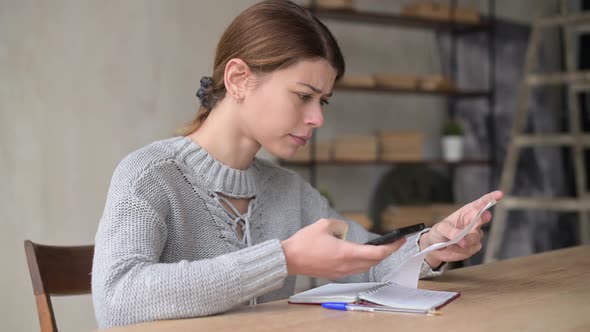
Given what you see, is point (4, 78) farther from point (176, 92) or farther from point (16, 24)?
point (176, 92)

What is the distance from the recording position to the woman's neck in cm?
177

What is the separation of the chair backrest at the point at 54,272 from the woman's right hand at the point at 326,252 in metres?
0.55

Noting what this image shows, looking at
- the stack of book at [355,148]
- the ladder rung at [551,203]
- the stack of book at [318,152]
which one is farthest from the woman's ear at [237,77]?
the ladder rung at [551,203]

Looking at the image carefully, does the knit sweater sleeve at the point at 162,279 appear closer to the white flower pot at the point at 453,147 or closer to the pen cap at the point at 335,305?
the pen cap at the point at 335,305

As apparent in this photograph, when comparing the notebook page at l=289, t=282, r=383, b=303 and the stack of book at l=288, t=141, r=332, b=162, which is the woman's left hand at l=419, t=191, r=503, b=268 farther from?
the stack of book at l=288, t=141, r=332, b=162

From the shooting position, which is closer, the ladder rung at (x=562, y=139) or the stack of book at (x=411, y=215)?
the ladder rung at (x=562, y=139)

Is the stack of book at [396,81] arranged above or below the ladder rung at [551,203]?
above

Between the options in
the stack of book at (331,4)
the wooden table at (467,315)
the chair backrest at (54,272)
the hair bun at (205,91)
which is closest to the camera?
the wooden table at (467,315)

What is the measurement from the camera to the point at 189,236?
5.39 ft

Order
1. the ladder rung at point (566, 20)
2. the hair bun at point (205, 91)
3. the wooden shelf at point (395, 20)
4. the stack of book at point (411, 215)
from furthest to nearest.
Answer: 1. the stack of book at point (411, 215)
2. the ladder rung at point (566, 20)
3. the wooden shelf at point (395, 20)
4. the hair bun at point (205, 91)

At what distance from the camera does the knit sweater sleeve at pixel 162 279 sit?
51.4 inches

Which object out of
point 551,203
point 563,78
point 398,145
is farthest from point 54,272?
point 563,78

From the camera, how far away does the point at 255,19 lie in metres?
1.71

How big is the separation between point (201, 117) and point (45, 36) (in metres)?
1.98
